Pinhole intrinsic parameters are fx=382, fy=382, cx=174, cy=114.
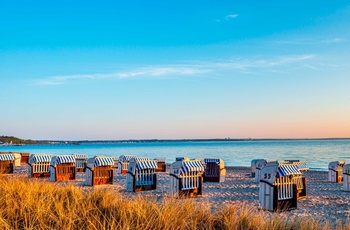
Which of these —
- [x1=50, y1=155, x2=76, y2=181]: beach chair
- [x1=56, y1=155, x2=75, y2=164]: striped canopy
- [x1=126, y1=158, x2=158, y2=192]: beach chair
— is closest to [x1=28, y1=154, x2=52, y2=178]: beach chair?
[x1=50, y1=155, x2=76, y2=181]: beach chair

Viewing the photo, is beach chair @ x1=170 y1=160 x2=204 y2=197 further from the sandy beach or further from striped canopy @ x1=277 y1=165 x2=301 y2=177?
striped canopy @ x1=277 y1=165 x2=301 y2=177

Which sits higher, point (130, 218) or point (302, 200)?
point (130, 218)

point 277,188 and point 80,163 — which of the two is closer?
point 277,188

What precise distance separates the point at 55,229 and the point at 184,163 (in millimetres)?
7653

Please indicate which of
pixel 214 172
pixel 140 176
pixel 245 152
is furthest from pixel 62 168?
pixel 245 152

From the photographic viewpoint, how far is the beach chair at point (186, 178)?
39.8 ft

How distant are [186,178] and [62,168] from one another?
754 centimetres

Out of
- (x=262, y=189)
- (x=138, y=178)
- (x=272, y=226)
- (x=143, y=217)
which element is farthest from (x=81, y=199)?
(x=138, y=178)

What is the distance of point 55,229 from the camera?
Answer: 16.0ft

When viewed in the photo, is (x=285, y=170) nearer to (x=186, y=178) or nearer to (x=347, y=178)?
(x=186, y=178)

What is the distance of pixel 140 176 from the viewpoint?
14.0m

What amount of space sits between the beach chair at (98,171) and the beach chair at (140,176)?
2116mm

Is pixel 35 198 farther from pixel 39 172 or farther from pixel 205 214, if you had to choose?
pixel 39 172

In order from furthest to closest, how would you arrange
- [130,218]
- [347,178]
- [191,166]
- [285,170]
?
[347,178] < [191,166] < [285,170] < [130,218]
